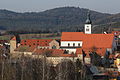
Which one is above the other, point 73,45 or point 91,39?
point 91,39

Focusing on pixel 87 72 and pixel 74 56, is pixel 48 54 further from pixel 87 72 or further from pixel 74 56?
pixel 87 72

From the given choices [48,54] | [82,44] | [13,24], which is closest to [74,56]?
[48,54]

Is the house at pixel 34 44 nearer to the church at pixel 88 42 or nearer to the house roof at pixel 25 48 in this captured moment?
the house roof at pixel 25 48

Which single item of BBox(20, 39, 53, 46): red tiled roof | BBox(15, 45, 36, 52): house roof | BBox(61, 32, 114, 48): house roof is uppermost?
BBox(61, 32, 114, 48): house roof

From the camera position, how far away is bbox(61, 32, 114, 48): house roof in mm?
50250

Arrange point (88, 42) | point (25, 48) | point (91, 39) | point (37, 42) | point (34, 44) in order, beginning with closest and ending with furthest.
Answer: point (88, 42) → point (91, 39) → point (25, 48) → point (34, 44) → point (37, 42)

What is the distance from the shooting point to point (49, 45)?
53.3m

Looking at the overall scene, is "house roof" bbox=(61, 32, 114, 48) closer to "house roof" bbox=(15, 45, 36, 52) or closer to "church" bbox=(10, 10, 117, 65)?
"church" bbox=(10, 10, 117, 65)

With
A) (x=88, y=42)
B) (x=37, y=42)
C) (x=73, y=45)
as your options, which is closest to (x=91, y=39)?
(x=88, y=42)

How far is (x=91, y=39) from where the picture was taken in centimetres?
5109

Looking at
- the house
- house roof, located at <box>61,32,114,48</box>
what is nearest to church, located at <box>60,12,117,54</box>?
house roof, located at <box>61,32,114,48</box>

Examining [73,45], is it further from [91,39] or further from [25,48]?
[25,48]

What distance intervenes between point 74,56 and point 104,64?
3.43 meters

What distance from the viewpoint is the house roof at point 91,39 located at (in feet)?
165
